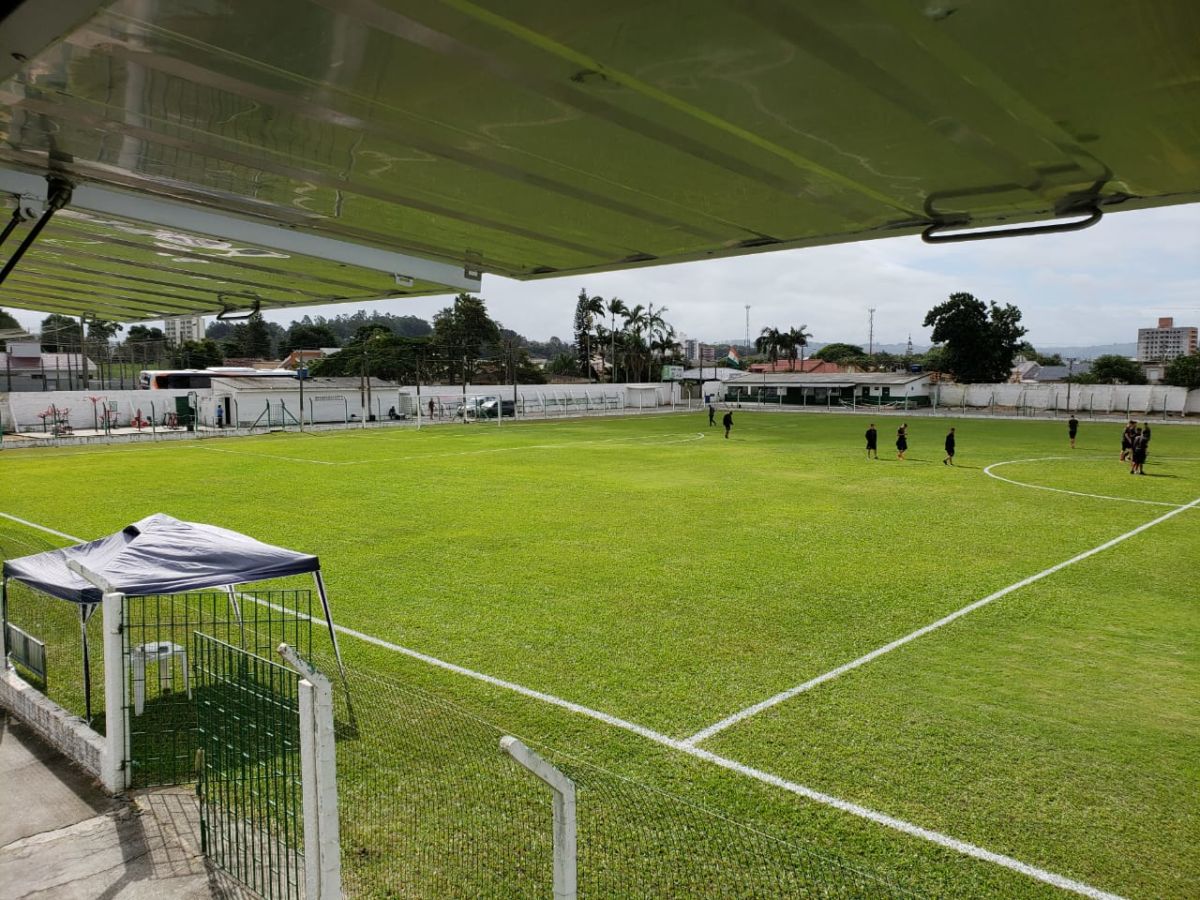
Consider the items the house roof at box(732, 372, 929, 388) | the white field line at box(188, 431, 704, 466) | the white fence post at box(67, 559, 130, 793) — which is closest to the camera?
the white fence post at box(67, 559, 130, 793)

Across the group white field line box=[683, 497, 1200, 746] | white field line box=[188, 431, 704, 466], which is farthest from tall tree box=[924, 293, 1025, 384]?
white field line box=[683, 497, 1200, 746]

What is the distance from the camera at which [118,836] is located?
5297 millimetres

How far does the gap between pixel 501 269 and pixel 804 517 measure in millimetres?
15492

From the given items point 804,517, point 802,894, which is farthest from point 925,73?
point 804,517

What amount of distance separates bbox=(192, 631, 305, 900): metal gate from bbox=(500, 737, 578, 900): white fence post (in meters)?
2.14

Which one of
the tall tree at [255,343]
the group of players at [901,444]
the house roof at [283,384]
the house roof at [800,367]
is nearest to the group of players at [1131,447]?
the group of players at [901,444]

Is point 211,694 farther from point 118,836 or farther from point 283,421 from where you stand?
point 283,421

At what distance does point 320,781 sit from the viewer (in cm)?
381

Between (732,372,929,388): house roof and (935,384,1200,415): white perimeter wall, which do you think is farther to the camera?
(732,372,929,388): house roof

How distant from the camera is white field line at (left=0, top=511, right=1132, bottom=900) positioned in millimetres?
5418

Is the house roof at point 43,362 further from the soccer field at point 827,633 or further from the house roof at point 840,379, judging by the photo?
the house roof at point 840,379

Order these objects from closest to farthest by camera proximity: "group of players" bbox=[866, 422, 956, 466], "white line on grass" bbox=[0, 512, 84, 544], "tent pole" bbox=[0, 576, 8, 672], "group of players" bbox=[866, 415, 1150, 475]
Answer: "tent pole" bbox=[0, 576, 8, 672] → "white line on grass" bbox=[0, 512, 84, 544] → "group of players" bbox=[866, 415, 1150, 475] → "group of players" bbox=[866, 422, 956, 466]

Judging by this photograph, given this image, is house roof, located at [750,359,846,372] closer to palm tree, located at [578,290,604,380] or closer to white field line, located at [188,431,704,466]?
palm tree, located at [578,290,604,380]

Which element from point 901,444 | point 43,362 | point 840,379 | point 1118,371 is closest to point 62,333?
point 43,362
